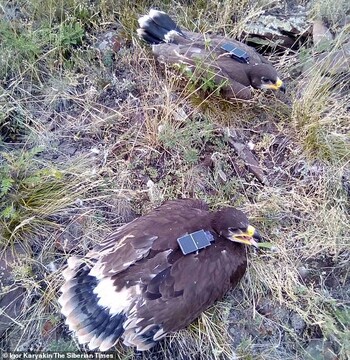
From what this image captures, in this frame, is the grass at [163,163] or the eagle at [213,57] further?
the eagle at [213,57]

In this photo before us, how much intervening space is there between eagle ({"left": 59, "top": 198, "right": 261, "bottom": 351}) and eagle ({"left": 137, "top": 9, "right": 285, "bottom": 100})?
1.22 metres

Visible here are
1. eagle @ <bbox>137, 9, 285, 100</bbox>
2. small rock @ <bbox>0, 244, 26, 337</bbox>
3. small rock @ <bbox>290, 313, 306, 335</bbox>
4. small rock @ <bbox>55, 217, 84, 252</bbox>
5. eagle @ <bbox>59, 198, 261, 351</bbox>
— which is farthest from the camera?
eagle @ <bbox>137, 9, 285, 100</bbox>

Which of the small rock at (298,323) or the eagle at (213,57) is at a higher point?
the eagle at (213,57)

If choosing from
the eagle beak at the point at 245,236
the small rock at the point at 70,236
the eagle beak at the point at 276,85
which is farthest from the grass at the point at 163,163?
the eagle beak at the point at 245,236

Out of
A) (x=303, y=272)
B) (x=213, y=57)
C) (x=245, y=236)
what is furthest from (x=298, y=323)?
(x=213, y=57)

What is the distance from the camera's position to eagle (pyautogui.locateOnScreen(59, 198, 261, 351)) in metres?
2.78

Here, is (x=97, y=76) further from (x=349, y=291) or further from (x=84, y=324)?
(x=349, y=291)

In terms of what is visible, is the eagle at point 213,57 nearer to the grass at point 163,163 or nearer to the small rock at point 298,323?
the grass at point 163,163

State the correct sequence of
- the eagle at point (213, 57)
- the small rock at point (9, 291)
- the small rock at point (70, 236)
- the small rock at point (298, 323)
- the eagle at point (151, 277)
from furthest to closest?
the eagle at point (213, 57) → the small rock at point (70, 236) → the small rock at point (298, 323) → the small rock at point (9, 291) → the eagle at point (151, 277)

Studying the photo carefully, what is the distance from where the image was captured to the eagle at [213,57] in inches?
149

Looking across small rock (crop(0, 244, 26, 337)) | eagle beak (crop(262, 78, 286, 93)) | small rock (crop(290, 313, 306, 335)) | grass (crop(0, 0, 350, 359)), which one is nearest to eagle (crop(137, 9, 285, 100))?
eagle beak (crop(262, 78, 286, 93))

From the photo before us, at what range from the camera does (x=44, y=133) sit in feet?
12.0

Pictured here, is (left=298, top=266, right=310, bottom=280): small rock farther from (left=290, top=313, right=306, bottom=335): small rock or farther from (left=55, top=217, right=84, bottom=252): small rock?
(left=55, top=217, right=84, bottom=252): small rock

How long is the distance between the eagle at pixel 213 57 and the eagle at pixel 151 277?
122 centimetres
